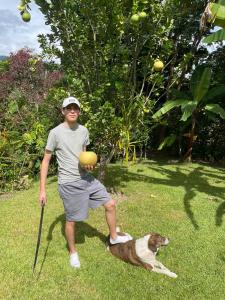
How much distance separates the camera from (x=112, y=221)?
500 cm

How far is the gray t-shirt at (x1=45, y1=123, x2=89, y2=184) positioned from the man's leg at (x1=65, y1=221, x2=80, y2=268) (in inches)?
21.4

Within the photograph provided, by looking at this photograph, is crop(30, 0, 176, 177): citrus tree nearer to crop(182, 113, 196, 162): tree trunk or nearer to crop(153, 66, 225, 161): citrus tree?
crop(153, 66, 225, 161): citrus tree

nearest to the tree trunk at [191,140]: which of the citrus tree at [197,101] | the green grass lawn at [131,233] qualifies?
the citrus tree at [197,101]

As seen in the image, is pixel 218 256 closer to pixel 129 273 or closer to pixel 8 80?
pixel 129 273

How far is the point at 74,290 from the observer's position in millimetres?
4449

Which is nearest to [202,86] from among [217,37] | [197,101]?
[197,101]

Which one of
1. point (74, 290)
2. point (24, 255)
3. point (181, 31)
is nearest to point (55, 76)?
point (181, 31)

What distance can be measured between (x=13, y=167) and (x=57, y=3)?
4.19 m

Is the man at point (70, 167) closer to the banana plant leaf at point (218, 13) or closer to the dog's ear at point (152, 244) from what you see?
the dog's ear at point (152, 244)

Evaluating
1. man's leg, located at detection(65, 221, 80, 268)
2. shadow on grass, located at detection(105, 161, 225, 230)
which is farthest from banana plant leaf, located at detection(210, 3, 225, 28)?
man's leg, located at detection(65, 221, 80, 268)

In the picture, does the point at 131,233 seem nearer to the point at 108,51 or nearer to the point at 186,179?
the point at 108,51

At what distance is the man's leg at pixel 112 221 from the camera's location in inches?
195

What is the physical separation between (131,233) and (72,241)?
138 centimetres

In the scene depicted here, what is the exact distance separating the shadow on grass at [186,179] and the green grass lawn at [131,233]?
0.02m
